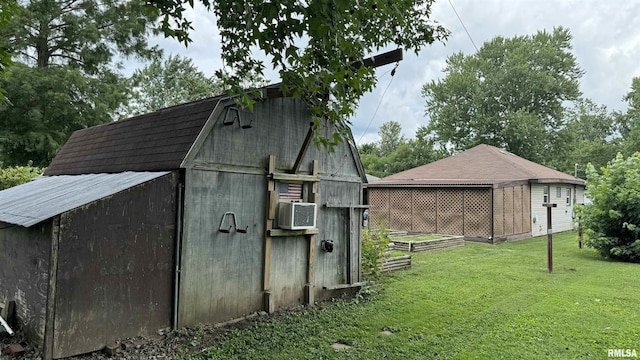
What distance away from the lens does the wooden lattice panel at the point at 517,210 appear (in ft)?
51.8

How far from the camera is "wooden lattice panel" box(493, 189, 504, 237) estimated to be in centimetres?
1457

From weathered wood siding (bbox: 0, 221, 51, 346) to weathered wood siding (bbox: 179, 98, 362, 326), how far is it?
4.36ft

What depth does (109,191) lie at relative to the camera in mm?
4223

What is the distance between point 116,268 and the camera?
13.4ft

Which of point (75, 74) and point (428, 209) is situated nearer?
point (75, 74)

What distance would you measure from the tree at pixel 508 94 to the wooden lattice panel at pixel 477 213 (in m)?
16.9

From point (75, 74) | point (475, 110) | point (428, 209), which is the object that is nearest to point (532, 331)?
point (428, 209)

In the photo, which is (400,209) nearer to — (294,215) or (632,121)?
(294,215)

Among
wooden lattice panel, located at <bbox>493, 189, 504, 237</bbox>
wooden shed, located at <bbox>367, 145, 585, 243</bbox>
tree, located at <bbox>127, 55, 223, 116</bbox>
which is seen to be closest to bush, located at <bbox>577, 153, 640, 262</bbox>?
wooden lattice panel, located at <bbox>493, 189, 504, 237</bbox>

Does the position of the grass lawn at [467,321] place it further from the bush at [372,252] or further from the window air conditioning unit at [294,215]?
the window air conditioning unit at [294,215]

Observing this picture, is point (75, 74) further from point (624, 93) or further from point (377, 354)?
point (624, 93)

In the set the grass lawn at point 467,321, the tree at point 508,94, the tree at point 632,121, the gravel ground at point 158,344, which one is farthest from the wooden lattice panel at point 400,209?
the tree at point 632,121

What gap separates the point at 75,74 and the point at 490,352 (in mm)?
16833

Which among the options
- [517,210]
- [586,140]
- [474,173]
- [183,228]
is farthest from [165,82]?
[586,140]
